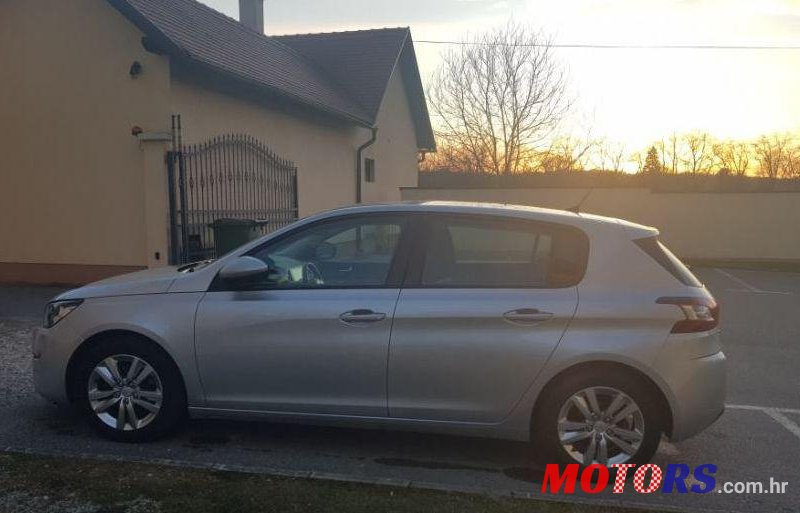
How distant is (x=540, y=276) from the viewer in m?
3.81

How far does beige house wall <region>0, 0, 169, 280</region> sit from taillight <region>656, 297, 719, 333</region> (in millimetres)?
7972

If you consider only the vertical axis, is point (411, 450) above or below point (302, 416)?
below

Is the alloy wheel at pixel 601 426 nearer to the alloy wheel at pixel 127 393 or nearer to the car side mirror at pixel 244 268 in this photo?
the car side mirror at pixel 244 268

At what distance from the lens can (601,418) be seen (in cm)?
368

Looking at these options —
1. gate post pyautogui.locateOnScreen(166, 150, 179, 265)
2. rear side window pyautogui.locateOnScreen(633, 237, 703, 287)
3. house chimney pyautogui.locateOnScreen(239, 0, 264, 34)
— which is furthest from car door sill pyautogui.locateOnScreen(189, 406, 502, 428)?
house chimney pyautogui.locateOnScreen(239, 0, 264, 34)

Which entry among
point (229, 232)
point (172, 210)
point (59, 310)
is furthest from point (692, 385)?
point (172, 210)

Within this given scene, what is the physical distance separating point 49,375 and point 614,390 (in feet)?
11.8

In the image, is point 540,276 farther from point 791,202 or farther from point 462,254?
point 791,202

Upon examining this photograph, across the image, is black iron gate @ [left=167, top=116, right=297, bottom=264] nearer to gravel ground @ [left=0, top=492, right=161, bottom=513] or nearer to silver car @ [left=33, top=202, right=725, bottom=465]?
silver car @ [left=33, top=202, right=725, bottom=465]

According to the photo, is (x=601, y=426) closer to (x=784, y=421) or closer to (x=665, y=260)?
(x=665, y=260)

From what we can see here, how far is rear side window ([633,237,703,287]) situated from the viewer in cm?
379

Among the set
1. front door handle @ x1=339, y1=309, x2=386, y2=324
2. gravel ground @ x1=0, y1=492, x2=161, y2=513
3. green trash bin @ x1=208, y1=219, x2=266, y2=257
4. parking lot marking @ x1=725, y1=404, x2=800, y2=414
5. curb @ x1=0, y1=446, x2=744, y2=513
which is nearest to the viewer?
gravel ground @ x1=0, y1=492, x2=161, y2=513

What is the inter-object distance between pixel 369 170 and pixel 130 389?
1554 centimetres

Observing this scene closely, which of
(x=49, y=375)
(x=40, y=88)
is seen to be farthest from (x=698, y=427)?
(x=40, y=88)
